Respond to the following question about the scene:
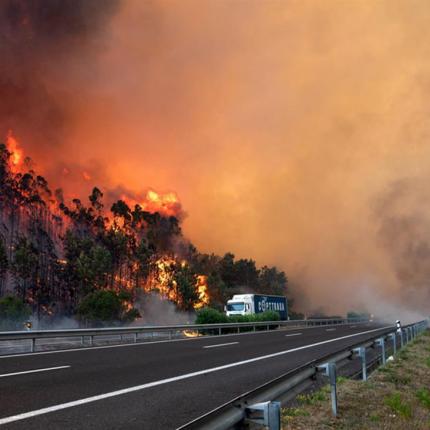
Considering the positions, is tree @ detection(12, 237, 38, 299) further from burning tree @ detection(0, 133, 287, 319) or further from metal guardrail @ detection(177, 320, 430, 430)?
metal guardrail @ detection(177, 320, 430, 430)

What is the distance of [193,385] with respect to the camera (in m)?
9.53

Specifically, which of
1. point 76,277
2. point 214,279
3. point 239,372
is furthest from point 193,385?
point 214,279

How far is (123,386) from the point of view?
9000 millimetres

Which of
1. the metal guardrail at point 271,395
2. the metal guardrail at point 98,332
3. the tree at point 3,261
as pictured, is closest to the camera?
the metal guardrail at point 271,395

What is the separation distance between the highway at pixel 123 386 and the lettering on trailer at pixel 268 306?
32.9 metres

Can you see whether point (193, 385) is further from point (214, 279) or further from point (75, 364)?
point (214, 279)

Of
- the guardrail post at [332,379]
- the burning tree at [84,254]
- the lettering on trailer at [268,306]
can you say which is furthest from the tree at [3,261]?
the guardrail post at [332,379]

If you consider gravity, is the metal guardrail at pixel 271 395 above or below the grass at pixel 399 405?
above

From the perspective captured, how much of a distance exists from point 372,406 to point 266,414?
458 cm

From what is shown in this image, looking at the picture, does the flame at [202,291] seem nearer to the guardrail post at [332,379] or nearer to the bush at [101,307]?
the bush at [101,307]

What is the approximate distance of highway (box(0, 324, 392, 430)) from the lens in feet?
21.4

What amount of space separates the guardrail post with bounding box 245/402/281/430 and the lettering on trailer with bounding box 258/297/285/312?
44.1 meters

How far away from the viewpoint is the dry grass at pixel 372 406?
265 inches

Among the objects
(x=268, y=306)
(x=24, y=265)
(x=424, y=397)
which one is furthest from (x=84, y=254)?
(x=424, y=397)
